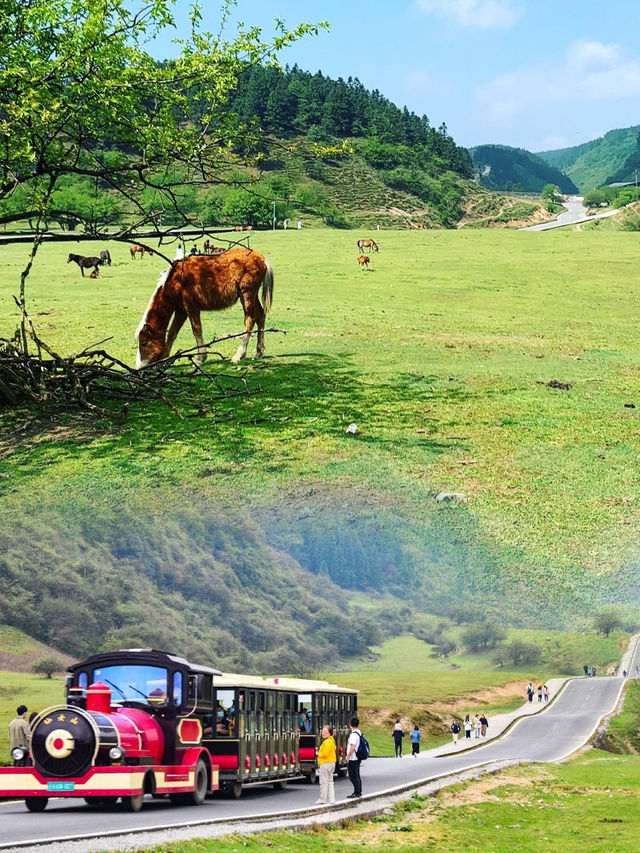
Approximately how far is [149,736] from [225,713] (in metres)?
3.29

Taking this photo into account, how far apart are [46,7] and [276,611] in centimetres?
9152

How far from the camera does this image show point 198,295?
3225 cm

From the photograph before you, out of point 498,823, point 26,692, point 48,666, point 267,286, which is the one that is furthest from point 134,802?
point 48,666

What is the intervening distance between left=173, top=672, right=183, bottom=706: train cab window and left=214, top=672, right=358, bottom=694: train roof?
2.08 m

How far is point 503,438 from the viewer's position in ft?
95.6

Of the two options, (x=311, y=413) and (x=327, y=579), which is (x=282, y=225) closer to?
(x=327, y=579)

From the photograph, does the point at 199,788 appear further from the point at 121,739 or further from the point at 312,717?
the point at 312,717

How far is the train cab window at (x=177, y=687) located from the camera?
17.8m

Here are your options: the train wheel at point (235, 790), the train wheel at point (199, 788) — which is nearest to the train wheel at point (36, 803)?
the train wheel at point (199, 788)

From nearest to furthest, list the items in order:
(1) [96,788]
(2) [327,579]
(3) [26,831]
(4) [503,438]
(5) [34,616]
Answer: (3) [26,831] → (1) [96,788] → (4) [503,438] → (5) [34,616] → (2) [327,579]

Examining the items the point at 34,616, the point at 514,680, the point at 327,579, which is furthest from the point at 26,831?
the point at 327,579

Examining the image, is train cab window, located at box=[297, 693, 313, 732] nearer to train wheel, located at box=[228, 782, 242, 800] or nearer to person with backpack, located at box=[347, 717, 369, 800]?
train wheel, located at box=[228, 782, 242, 800]

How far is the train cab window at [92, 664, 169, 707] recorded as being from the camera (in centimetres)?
1766

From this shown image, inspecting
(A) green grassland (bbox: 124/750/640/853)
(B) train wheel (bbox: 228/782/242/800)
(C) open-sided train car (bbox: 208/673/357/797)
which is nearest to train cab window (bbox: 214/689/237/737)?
(C) open-sided train car (bbox: 208/673/357/797)
